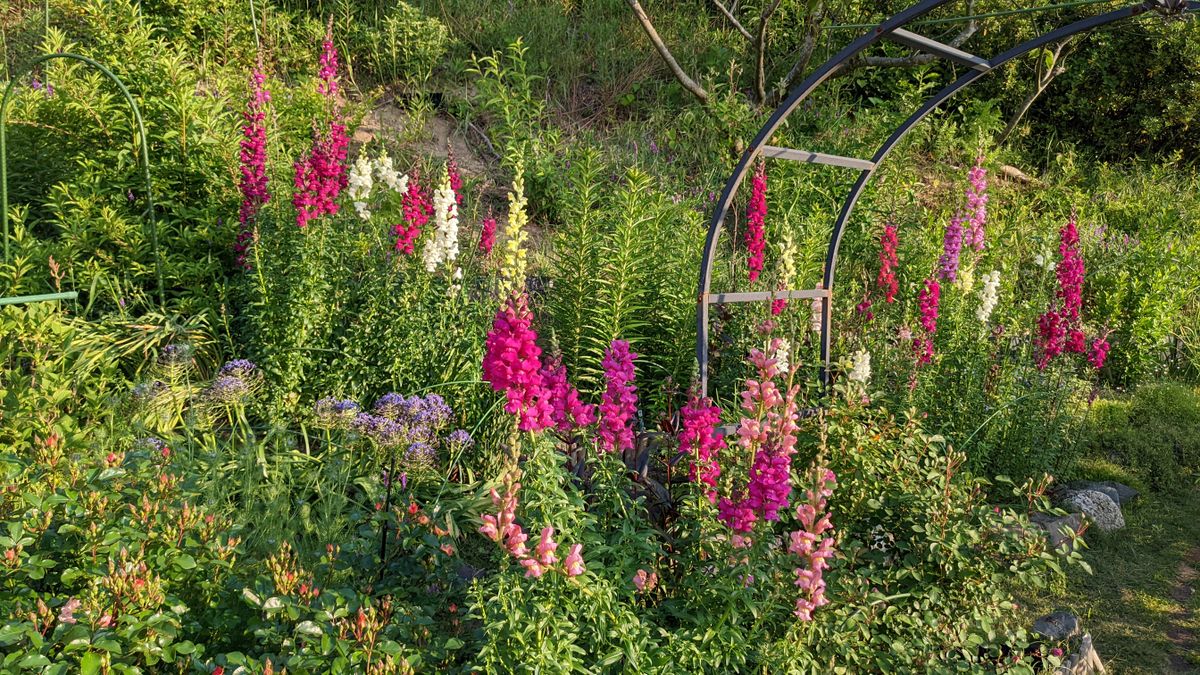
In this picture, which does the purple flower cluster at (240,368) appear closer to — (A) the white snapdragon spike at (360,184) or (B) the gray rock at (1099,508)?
(A) the white snapdragon spike at (360,184)

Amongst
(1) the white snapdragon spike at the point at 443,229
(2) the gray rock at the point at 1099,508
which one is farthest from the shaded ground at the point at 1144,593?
(1) the white snapdragon spike at the point at 443,229

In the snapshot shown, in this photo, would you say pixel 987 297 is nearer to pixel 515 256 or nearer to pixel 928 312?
pixel 928 312

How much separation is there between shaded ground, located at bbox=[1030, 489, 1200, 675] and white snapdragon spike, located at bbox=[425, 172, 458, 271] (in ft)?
9.50

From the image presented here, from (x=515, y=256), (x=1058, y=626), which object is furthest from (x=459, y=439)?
(x=1058, y=626)

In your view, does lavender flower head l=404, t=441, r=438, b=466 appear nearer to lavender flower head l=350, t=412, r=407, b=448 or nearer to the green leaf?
lavender flower head l=350, t=412, r=407, b=448

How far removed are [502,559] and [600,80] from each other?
25.9ft

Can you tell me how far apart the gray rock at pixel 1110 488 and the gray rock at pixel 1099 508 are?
0.13m

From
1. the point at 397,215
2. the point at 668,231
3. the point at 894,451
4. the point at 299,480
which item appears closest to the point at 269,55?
the point at 397,215

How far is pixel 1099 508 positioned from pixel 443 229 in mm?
3401

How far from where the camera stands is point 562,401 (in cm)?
260

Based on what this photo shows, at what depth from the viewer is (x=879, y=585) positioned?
2822mm

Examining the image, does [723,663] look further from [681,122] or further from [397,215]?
[681,122]

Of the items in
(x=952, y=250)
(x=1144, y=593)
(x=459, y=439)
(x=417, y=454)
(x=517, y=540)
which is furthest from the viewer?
(x=952, y=250)

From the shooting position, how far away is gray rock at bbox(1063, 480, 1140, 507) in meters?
Result: 4.46
